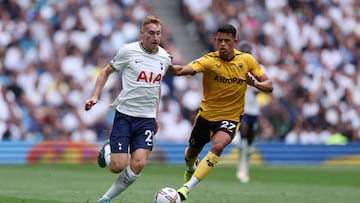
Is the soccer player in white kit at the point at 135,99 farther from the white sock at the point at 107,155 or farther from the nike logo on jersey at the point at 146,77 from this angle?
the white sock at the point at 107,155

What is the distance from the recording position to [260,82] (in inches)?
578

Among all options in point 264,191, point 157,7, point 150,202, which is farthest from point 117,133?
point 157,7

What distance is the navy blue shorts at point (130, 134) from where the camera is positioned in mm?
13039

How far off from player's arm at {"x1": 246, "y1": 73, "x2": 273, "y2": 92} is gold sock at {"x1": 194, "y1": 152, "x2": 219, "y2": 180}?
116cm

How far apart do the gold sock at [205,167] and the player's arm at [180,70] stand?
3.96 feet

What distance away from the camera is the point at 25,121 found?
82.4 feet

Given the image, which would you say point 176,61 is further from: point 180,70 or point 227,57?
point 180,70

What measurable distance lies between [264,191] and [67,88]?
33.6ft

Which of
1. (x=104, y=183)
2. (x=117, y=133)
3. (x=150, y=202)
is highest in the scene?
(x=117, y=133)

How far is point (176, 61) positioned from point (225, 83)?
1335cm

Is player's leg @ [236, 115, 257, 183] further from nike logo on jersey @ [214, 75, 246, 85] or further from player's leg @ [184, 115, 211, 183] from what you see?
nike logo on jersey @ [214, 75, 246, 85]

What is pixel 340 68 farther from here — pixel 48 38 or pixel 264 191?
pixel 264 191

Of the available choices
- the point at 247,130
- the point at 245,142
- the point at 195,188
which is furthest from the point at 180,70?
the point at 245,142

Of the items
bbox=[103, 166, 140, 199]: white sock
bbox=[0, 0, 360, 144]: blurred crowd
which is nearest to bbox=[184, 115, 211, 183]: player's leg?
bbox=[103, 166, 140, 199]: white sock
